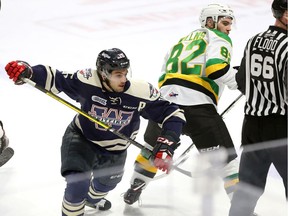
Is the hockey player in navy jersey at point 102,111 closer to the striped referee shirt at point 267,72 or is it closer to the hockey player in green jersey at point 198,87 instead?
the hockey player in green jersey at point 198,87

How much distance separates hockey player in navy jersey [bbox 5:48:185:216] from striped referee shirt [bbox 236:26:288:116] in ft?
1.52

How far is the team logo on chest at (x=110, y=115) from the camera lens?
3.15 metres

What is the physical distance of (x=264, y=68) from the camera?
2.74 metres

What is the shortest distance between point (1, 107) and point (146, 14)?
76.3 inches

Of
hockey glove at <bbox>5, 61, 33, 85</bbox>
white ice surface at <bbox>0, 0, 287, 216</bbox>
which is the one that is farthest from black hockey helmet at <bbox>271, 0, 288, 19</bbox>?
hockey glove at <bbox>5, 61, 33, 85</bbox>

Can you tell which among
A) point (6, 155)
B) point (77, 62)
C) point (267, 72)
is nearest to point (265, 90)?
point (267, 72)

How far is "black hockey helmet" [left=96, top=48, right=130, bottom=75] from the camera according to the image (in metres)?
3.06

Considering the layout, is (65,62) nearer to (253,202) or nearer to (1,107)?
(1,107)

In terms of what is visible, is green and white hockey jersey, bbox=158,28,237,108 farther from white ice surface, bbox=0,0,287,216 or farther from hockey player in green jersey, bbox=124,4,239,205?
white ice surface, bbox=0,0,287,216

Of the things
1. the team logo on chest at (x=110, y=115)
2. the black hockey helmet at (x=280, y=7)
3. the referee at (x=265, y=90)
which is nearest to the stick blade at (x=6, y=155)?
the team logo on chest at (x=110, y=115)

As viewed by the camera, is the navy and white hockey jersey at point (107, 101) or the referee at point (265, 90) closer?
the referee at point (265, 90)

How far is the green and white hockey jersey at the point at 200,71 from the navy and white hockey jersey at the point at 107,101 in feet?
1.19

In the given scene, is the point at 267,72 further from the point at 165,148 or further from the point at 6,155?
the point at 6,155

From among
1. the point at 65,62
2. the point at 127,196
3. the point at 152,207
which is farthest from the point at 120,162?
the point at 65,62
